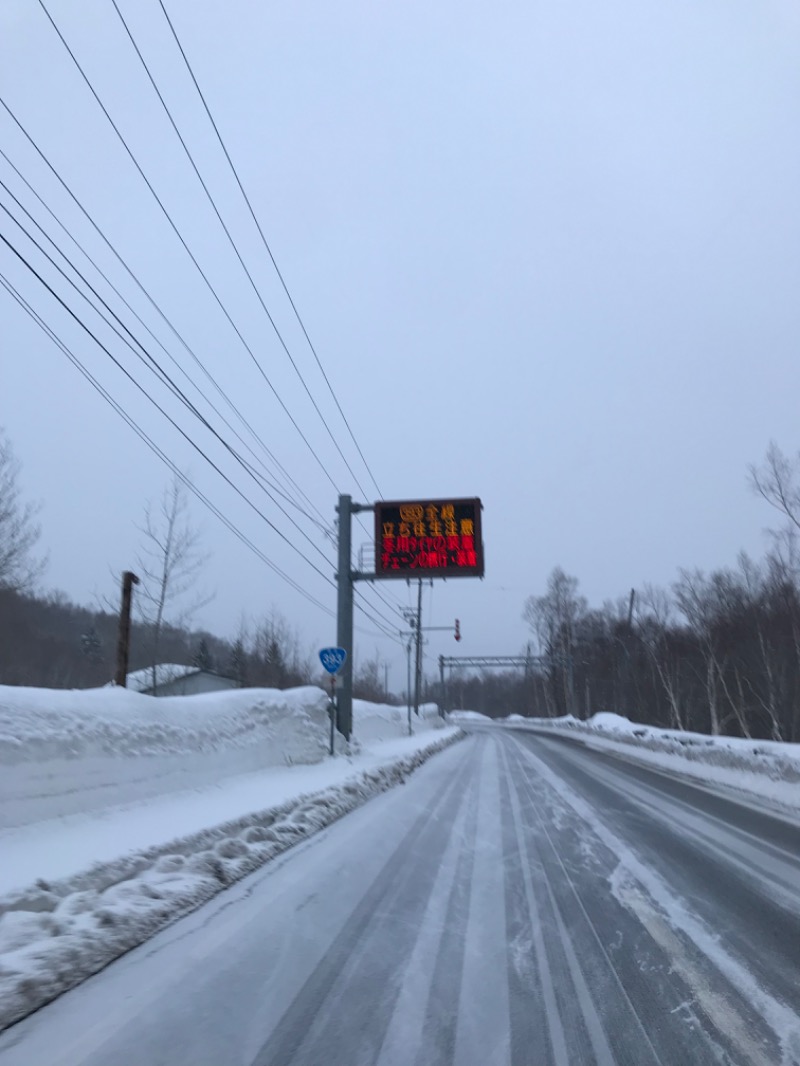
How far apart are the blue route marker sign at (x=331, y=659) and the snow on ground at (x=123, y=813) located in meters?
3.06

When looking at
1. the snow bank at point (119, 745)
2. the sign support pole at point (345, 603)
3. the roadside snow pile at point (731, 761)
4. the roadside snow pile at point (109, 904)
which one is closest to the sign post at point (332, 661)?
the snow bank at point (119, 745)

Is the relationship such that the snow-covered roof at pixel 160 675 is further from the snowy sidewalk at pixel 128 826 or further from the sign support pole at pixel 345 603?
the snowy sidewalk at pixel 128 826

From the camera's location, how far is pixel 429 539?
25641 mm

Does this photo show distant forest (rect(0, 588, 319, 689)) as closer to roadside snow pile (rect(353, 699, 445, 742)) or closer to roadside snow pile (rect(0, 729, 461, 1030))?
roadside snow pile (rect(353, 699, 445, 742))

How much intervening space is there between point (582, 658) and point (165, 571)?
2632 inches

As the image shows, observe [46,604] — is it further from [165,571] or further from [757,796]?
[757,796]

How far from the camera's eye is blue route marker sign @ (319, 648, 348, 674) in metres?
21.4

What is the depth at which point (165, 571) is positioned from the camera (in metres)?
25.2

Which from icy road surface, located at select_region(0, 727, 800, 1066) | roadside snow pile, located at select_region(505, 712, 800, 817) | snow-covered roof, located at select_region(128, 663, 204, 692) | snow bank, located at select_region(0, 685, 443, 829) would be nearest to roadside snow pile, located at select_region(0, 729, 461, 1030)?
icy road surface, located at select_region(0, 727, 800, 1066)

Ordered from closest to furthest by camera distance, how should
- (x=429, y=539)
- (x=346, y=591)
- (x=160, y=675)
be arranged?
1. (x=429, y=539)
2. (x=346, y=591)
3. (x=160, y=675)

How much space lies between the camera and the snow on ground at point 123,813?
5820mm

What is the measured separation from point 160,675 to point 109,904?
3893 cm

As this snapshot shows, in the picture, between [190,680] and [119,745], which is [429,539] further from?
[190,680]

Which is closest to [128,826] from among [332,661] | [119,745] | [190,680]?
[119,745]
